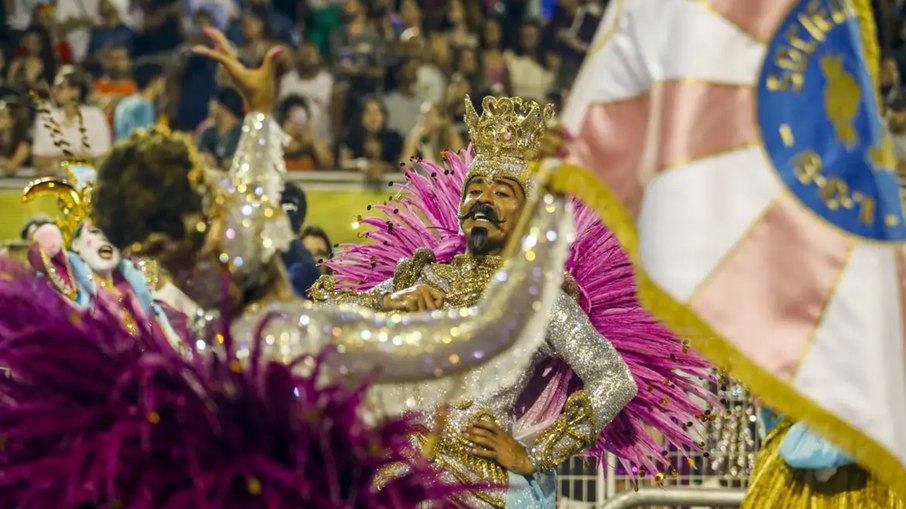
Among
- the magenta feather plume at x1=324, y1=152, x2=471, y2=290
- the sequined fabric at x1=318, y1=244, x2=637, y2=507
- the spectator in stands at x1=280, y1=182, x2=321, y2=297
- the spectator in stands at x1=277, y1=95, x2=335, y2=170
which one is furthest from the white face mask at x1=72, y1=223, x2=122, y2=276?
the spectator in stands at x1=277, y1=95, x2=335, y2=170

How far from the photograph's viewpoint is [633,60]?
3625mm

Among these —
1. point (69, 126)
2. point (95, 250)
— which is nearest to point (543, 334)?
point (95, 250)

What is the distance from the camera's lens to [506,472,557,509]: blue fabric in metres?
4.46

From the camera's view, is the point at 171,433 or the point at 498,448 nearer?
the point at 171,433

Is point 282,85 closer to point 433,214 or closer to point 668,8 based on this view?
point 433,214

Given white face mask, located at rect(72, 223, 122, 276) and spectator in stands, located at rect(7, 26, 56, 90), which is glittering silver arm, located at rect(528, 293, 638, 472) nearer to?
white face mask, located at rect(72, 223, 122, 276)

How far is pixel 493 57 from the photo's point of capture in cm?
1091

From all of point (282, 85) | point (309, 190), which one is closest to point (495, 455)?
point (309, 190)

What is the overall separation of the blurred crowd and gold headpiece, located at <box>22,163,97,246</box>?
357 cm

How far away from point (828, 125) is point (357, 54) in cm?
753

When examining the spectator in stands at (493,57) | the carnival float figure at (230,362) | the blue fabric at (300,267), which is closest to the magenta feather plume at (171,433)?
the carnival float figure at (230,362)

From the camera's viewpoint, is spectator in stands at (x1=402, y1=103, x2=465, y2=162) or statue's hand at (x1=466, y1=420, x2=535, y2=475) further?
spectator in stands at (x1=402, y1=103, x2=465, y2=162)

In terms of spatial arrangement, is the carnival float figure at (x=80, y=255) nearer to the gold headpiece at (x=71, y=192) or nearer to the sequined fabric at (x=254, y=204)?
the gold headpiece at (x=71, y=192)

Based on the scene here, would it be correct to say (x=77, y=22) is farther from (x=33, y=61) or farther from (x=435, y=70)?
(x=435, y=70)
